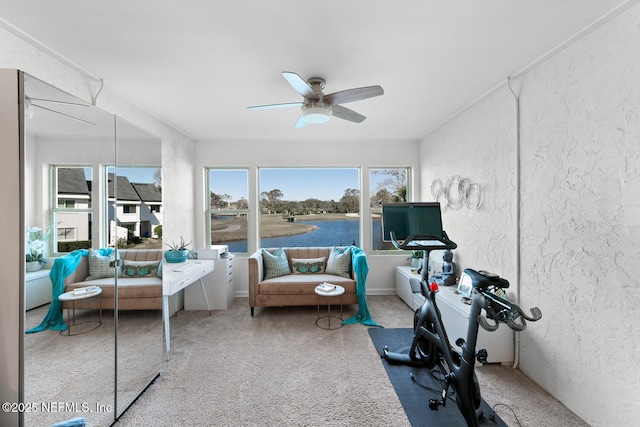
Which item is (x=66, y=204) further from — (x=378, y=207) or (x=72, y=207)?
(x=378, y=207)

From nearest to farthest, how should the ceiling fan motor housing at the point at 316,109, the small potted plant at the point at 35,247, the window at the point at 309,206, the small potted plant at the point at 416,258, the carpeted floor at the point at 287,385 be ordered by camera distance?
the small potted plant at the point at 35,247
the carpeted floor at the point at 287,385
the ceiling fan motor housing at the point at 316,109
the small potted plant at the point at 416,258
the window at the point at 309,206

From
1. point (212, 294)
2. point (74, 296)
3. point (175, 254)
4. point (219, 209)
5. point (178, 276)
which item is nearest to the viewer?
point (74, 296)

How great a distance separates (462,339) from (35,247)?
2555mm

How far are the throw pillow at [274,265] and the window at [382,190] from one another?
1542 millimetres

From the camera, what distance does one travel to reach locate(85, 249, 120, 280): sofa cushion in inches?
62.0

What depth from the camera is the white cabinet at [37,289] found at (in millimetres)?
1194

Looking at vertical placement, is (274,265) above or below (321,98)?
below

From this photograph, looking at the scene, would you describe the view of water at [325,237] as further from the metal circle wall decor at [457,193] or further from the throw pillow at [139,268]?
the throw pillow at [139,268]

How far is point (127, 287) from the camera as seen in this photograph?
1830mm

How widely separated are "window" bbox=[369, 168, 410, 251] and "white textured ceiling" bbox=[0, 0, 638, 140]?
1762 millimetres

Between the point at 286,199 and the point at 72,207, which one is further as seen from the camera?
the point at 286,199

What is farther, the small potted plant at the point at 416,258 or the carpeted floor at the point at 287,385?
the small potted plant at the point at 416,258

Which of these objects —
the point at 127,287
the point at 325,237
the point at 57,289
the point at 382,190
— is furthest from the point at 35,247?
the point at 382,190

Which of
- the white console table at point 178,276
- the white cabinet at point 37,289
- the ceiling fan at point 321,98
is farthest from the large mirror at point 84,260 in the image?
the ceiling fan at point 321,98
